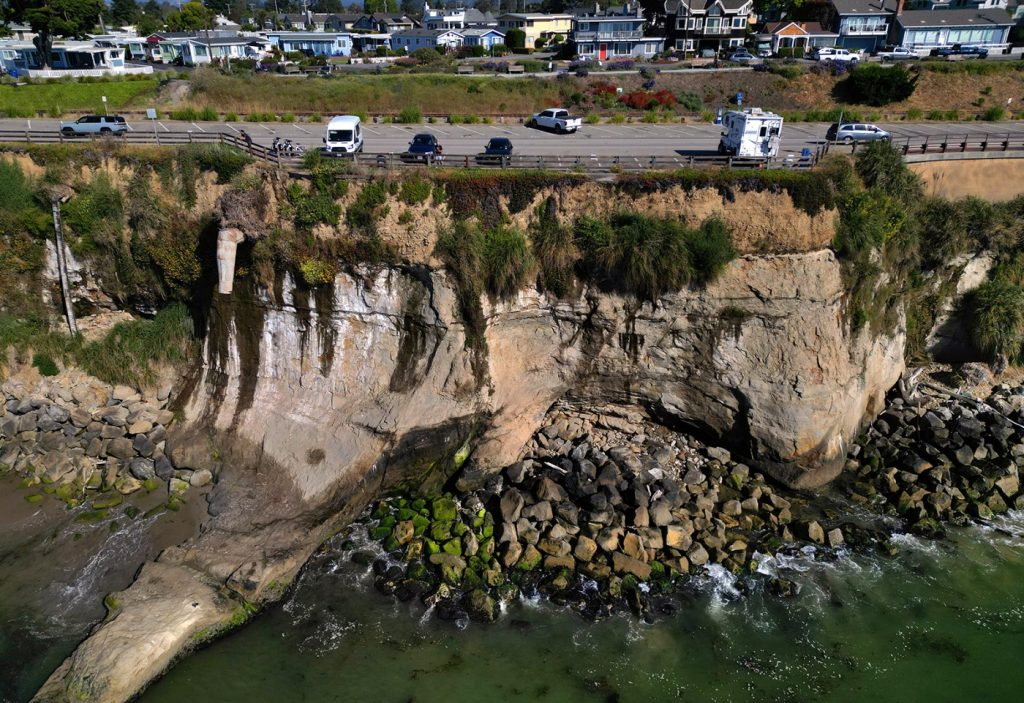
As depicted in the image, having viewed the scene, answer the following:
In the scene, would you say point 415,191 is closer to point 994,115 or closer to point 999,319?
point 999,319

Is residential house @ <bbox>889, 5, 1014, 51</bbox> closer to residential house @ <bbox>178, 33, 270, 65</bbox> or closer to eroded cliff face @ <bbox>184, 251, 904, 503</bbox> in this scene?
eroded cliff face @ <bbox>184, 251, 904, 503</bbox>

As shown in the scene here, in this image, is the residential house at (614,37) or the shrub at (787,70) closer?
the shrub at (787,70)

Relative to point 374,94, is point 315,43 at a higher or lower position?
higher

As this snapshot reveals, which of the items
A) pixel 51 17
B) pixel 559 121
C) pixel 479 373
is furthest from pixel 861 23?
pixel 51 17

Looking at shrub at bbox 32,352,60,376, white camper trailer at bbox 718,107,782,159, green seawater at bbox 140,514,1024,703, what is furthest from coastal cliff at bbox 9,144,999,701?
shrub at bbox 32,352,60,376

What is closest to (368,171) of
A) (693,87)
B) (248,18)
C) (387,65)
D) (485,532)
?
(485,532)

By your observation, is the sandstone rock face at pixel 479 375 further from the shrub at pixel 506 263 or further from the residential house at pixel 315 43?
the residential house at pixel 315 43

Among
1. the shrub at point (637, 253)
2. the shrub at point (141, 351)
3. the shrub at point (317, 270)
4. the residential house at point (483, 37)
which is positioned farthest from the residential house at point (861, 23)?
the shrub at point (141, 351)
